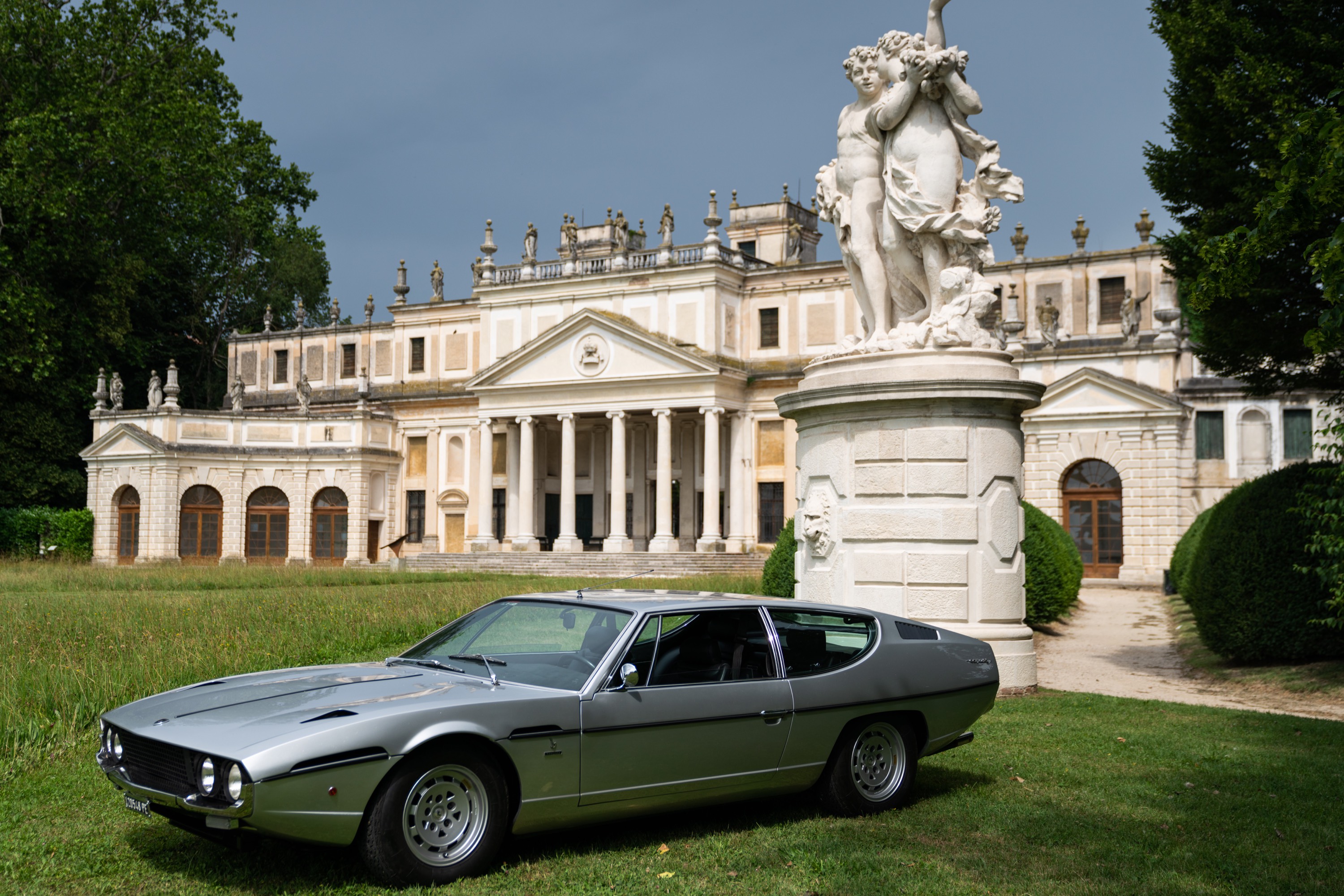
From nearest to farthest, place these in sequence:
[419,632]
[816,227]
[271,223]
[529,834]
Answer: [529,834]
[419,632]
[271,223]
[816,227]

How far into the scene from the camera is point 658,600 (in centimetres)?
661

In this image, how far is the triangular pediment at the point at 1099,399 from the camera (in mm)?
34312

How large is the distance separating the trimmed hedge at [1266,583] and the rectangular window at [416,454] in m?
43.2

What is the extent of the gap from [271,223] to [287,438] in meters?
9.97

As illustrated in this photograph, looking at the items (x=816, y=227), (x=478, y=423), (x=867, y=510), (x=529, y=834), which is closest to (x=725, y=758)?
(x=529, y=834)

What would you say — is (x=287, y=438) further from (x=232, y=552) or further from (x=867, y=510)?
(x=867, y=510)

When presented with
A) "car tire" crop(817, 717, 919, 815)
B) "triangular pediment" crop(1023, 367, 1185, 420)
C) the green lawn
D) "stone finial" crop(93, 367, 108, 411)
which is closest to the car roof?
"car tire" crop(817, 717, 919, 815)

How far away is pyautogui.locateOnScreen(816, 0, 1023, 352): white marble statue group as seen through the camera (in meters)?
11.0

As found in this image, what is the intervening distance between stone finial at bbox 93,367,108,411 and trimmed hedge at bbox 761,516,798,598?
38913 mm

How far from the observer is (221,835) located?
16.9 feet

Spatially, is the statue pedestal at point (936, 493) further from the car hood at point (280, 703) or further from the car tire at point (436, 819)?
the car tire at point (436, 819)

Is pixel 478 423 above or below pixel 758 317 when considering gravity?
below

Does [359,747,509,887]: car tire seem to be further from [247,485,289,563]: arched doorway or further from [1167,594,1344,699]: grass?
[247,485,289,563]: arched doorway

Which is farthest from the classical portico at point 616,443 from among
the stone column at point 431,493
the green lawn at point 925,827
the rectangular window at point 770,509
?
the green lawn at point 925,827
